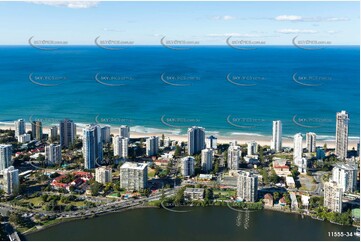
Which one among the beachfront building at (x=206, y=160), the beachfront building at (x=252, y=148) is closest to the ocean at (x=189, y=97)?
the beachfront building at (x=252, y=148)

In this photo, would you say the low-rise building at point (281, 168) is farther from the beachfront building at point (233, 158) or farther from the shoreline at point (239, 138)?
the shoreline at point (239, 138)

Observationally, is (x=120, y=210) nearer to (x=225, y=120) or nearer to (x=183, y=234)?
(x=183, y=234)

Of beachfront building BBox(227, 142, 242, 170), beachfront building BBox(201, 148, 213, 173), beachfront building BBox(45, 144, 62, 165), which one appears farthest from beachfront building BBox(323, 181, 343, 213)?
beachfront building BBox(45, 144, 62, 165)

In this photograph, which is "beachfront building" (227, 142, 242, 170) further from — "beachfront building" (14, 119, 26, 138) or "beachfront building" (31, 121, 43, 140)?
"beachfront building" (14, 119, 26, 138)

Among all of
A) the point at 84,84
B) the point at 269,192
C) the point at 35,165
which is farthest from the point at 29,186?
the point at 84,84

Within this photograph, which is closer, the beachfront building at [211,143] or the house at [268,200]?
the house at [268,200]

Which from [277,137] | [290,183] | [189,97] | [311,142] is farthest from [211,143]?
[189,97]
